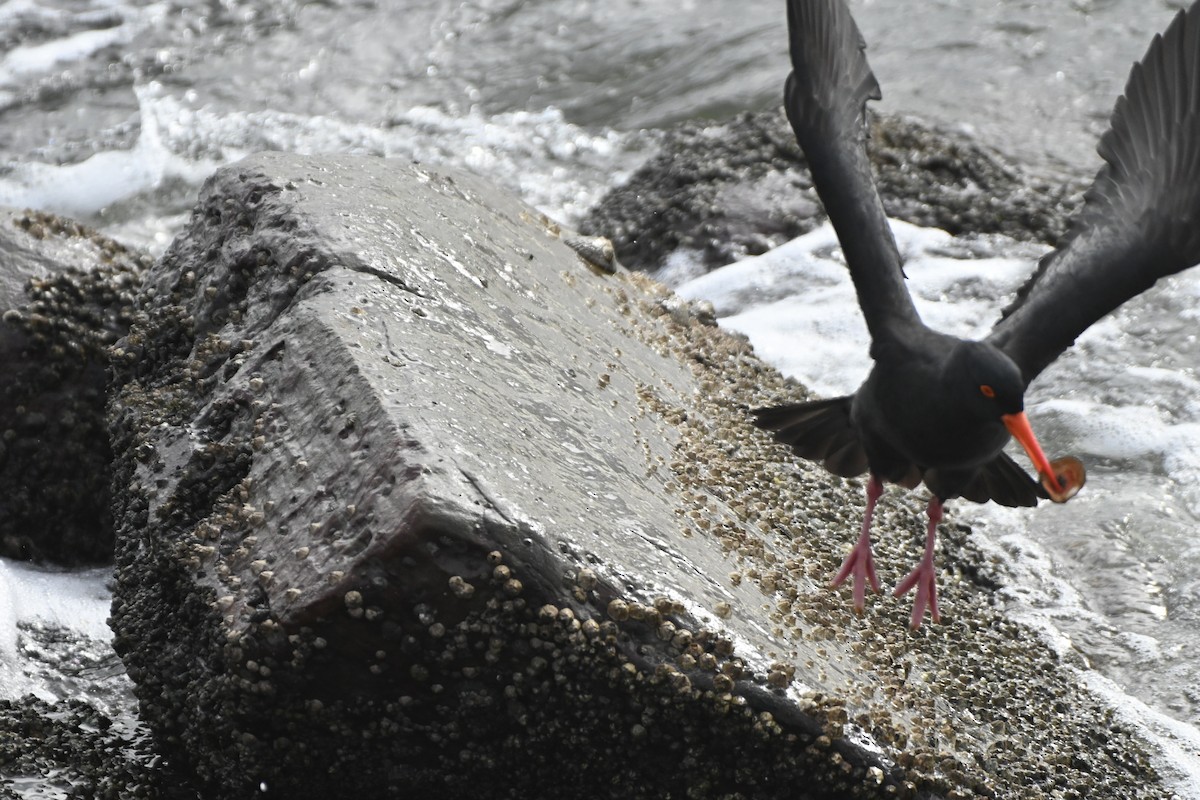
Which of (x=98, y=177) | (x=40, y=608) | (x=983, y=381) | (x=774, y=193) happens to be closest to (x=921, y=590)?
(x=983, y=381)

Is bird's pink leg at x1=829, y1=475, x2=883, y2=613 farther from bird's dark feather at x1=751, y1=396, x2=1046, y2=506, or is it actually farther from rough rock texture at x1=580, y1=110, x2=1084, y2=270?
rough rock texture at x1=580, y1=110, x2=1084, y2=270

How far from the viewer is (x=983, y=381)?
3.86 m

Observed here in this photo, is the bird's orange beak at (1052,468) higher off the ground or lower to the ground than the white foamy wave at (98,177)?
higher

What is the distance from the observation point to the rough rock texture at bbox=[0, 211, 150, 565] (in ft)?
16.0

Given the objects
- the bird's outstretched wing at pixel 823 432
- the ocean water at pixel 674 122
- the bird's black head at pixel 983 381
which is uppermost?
the bird's black head at pixel 983 381

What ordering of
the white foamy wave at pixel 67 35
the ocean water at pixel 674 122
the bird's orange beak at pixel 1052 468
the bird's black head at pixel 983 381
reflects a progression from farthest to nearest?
the white foamy wave at pixel 67 35 < the ocean water at pixel 674 122 < the bird's black head at pixel 983 381 < the bird's orange beak at pixel 1052 468

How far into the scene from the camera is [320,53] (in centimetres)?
1138

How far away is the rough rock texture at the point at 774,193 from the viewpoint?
786 centimetres

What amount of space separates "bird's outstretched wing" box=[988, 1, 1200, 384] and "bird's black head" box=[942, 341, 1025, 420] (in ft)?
1.14

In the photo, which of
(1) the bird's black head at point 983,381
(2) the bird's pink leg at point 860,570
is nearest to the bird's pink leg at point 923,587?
(2) the bird's pink leg at point 860,570

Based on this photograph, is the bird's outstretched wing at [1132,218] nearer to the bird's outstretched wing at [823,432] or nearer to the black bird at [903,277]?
the black bird at [903,277]

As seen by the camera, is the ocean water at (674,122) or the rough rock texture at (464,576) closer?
the rough rock texture at (464,576)

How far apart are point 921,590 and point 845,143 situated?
1.44 m

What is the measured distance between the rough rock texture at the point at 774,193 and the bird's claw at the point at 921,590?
3.74 meters
